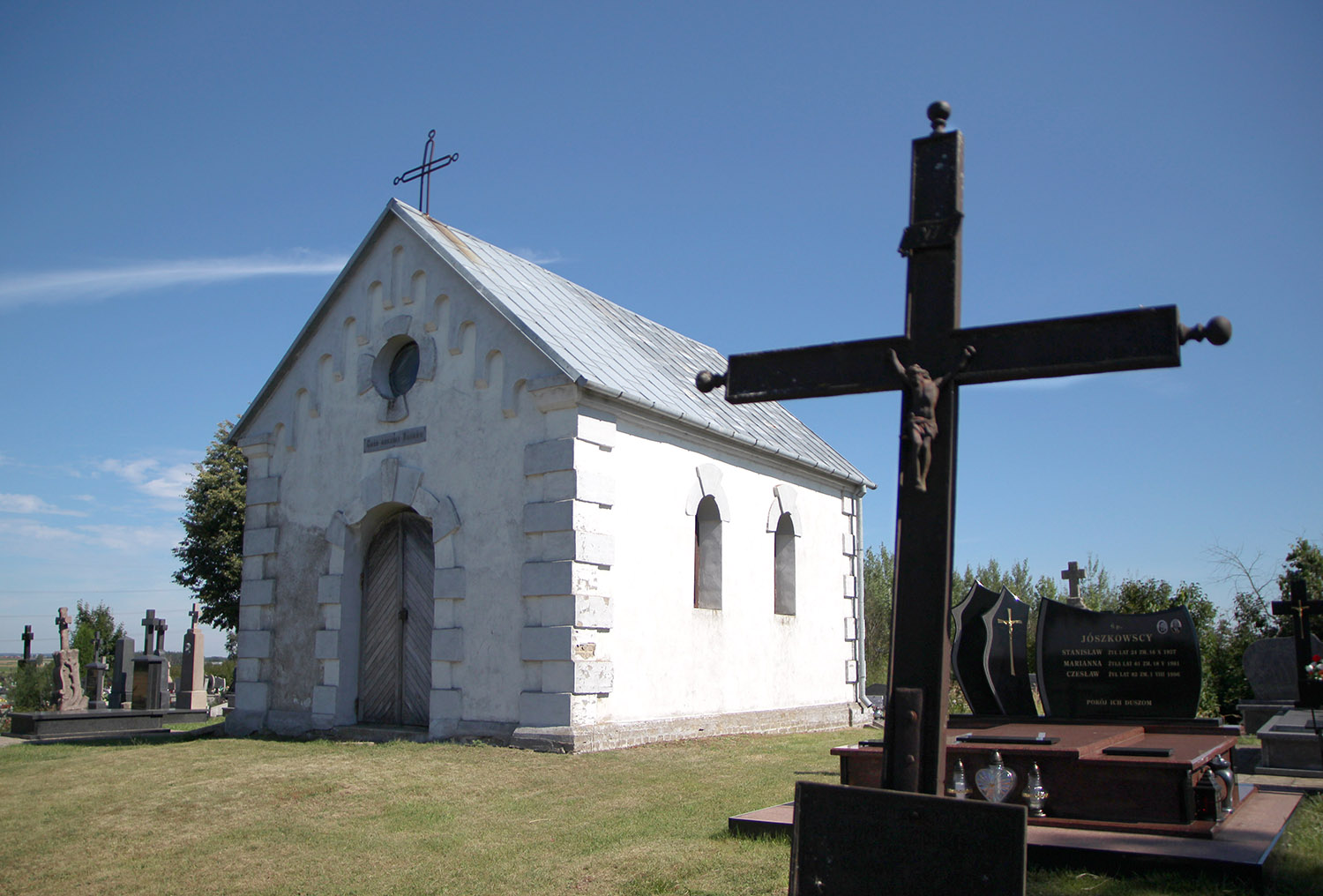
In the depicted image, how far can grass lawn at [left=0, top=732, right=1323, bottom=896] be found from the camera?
5.54 metres

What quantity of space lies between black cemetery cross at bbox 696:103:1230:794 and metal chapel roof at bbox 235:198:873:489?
6626 millimetres

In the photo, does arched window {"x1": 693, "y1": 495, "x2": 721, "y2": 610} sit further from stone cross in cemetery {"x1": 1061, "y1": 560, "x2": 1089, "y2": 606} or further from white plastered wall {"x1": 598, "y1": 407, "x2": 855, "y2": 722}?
stone cross in cemetery {"x1": 1061, "y1": 560, "x2": 1089, "y2": 606}

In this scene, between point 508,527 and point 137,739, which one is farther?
point 137,739

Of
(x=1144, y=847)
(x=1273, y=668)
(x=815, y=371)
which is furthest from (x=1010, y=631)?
(x=1273, y=668)

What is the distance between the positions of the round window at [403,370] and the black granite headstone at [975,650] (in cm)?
826

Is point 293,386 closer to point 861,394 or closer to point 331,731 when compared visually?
point 331,731

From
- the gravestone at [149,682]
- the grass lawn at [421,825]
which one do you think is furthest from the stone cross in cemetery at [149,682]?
the grass lawn at [421,825]

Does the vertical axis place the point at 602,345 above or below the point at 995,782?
above

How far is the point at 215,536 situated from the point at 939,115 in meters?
30.3

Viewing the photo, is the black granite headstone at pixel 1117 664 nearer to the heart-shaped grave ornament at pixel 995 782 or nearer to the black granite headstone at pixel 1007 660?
the black granite headstone at pixel 1007 660

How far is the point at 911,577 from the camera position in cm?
394

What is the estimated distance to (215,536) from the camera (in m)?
30.3

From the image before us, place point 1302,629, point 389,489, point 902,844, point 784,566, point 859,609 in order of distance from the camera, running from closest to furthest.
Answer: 1. point 902,844
2. point 1302,629
3. point 389,489
4. point 784,566
5. point 859,609

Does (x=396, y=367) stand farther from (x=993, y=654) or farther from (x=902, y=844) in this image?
(x=902, y=844)
